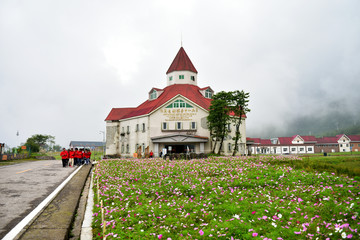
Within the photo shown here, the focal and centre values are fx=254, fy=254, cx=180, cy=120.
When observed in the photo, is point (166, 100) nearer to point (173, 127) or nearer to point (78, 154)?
point (173, 127)

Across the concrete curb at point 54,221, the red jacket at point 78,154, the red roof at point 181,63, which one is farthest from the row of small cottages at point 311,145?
the concrete curb at point 54,221

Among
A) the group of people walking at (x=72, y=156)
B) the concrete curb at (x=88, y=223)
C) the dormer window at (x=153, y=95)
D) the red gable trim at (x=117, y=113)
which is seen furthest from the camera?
the red gable trim at (x=117, y=113)

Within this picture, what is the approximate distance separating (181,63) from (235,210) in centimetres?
5076

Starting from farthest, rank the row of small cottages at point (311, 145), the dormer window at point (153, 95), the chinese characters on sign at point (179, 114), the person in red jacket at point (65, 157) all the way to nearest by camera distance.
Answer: the row of small cottages at point (311, 145) < the dormer window at point (153, 95) < the chinese characters on sign at point (179, 114) < the person in red jacket at point (65, 157)

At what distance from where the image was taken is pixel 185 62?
56.2 m

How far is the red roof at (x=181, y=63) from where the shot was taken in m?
55.1

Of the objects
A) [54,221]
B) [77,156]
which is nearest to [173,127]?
[77,156]

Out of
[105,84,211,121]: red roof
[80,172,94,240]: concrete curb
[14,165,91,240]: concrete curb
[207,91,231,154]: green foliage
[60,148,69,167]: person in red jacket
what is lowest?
[80,172,94,240]: concrete curb

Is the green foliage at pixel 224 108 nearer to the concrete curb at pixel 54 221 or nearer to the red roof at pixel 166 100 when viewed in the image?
the red roof at pixel 166 100

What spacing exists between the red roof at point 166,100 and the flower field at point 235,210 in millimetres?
34883

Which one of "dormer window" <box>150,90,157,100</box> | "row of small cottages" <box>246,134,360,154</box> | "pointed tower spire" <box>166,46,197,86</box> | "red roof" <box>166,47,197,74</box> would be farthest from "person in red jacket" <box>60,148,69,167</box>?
"row of small cottages" <box>246,134,360,154</box>

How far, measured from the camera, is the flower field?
5801mm

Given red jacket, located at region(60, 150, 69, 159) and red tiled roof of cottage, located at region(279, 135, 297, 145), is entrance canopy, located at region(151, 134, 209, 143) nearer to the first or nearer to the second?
red jacket, located at region(60, 150, 69, 159)

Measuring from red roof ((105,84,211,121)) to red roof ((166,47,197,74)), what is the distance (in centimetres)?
398
